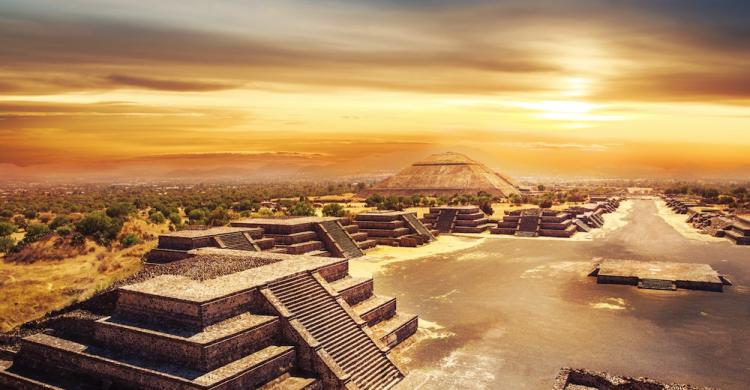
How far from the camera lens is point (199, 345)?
11898 millimetres

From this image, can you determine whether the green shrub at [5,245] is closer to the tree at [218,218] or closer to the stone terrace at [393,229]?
the tree at [218,218]

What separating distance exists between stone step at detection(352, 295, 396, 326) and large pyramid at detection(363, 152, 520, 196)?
81.7m

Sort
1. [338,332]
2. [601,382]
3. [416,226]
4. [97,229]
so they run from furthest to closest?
1. [416,226]
2. [97,229]
3. [338,332]
4. [601,382]

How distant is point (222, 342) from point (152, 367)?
1.75 m

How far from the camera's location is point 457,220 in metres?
47.2

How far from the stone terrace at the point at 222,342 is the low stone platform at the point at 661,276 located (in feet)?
46.4

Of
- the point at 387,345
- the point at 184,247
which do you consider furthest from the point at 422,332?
the point at 184,247

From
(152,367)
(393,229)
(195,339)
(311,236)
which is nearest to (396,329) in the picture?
(195,339)

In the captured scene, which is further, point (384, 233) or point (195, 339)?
point (384, 233)

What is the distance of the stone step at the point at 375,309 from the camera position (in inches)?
662

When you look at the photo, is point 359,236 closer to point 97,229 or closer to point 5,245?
point 97,229

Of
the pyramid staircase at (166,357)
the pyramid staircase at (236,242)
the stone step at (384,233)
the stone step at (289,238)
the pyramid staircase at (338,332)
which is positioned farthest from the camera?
the stone step at (384,233)

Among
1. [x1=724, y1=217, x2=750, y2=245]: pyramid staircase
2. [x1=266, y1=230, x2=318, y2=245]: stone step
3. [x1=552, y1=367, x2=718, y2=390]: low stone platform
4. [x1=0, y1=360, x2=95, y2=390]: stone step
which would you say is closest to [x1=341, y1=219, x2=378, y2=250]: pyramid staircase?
[x1=266, y1=230, x2=318, y2=245]: stone step

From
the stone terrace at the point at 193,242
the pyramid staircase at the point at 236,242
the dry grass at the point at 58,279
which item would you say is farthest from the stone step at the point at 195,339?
the pyramid staircase at the point at 236,242
